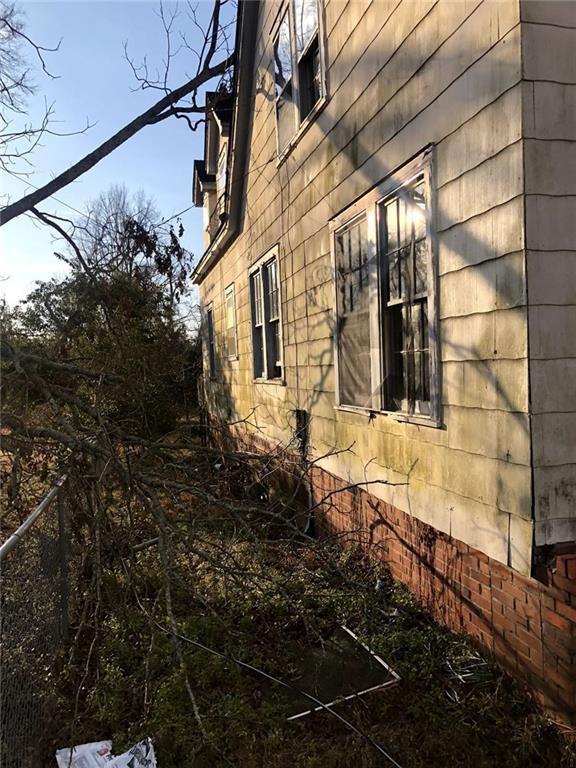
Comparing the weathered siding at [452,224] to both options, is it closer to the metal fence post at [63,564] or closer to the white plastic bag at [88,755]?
the white plastic bag at [88,755]

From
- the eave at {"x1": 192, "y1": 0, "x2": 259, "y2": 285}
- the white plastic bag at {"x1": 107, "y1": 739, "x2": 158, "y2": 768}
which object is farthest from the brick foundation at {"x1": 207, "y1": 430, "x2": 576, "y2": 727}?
the eave at {"x1": 192, "y1": 0, "x2": 259, "y2": 285}

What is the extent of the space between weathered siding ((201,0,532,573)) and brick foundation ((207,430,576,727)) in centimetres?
21

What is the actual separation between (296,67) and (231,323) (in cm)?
541

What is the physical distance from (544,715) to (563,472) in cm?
141

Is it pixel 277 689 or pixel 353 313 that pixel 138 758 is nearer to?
pixel 277 689

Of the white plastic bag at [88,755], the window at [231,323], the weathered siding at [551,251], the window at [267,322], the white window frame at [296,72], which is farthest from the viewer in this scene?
the window at [231,323]

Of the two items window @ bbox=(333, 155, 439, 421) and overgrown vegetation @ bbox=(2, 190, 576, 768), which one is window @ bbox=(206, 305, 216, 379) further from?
window @ bbox=(333, 155, 439, 421)

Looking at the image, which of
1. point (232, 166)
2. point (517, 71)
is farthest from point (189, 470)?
point (232, 166)

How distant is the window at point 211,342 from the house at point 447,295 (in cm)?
683

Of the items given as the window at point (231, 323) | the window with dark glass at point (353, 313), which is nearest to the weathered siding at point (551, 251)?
the window with dark glass at point (353, 313)

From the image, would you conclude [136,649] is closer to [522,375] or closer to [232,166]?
[522,375]

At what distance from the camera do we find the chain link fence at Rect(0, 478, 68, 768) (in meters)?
2.79

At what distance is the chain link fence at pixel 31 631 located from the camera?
2.79 m

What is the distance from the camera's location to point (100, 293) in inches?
238
